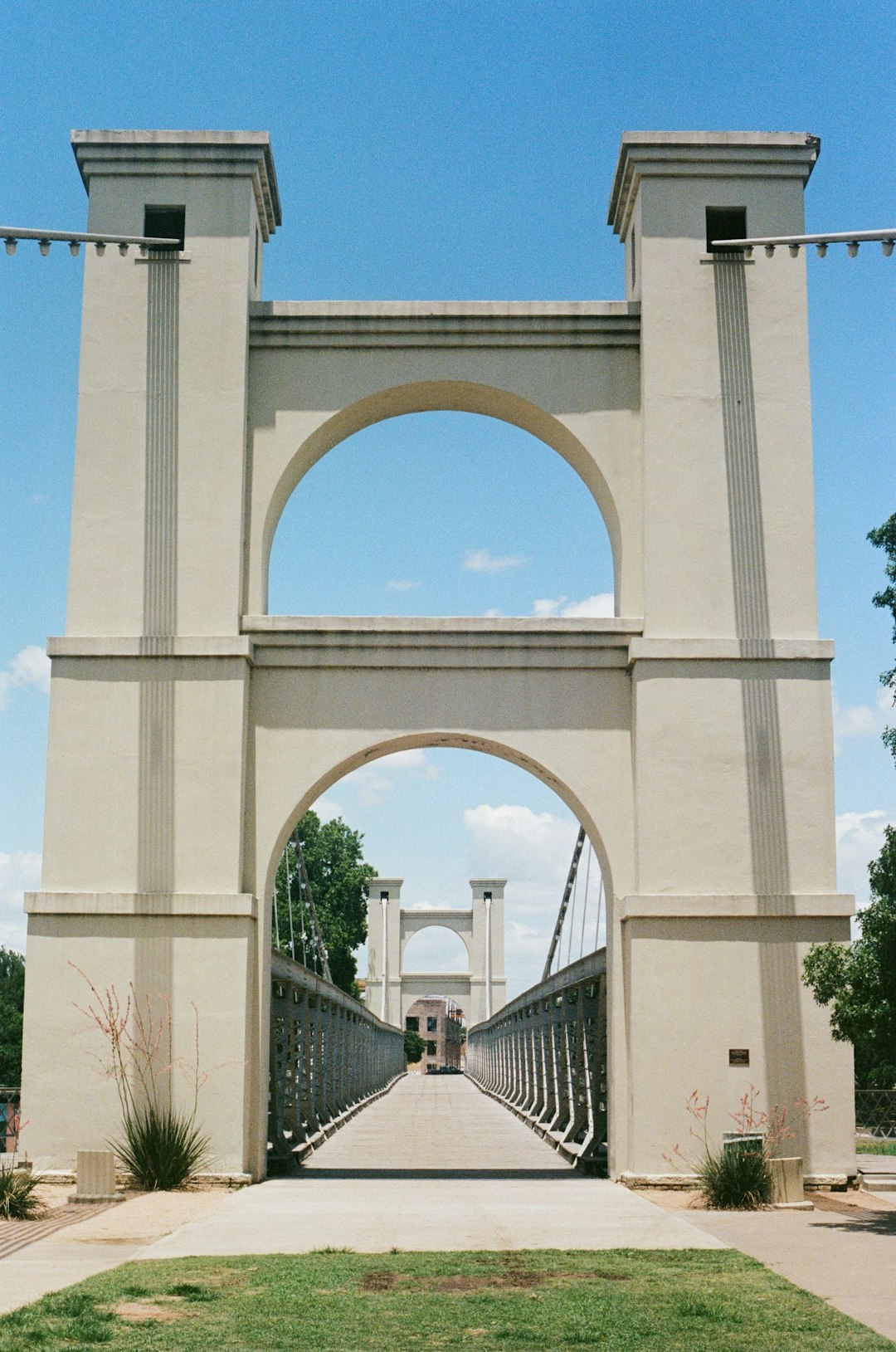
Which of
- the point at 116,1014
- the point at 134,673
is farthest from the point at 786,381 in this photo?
the point at 116,1014

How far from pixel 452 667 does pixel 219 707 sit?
2.35 meters

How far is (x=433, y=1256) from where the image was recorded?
32.9 ft

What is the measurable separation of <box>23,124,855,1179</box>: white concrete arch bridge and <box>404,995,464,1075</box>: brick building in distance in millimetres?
95403

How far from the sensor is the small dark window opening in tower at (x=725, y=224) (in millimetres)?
16750

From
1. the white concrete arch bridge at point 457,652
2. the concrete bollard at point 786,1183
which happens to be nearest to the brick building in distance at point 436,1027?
the white concrete arch bridge at point 457,652

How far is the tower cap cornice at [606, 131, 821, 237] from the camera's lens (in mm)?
16609

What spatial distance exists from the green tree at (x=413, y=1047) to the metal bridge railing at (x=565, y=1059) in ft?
221

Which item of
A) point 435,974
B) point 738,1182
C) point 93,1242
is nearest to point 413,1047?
point 435,974

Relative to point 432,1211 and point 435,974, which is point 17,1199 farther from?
point 435,974

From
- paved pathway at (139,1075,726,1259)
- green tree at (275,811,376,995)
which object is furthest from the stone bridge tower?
paved pathway at (139,1075,726,1259)

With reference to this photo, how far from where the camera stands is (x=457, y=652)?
16.3 m

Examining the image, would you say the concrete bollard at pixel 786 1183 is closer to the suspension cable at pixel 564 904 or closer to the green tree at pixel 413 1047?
the suspension cable at pixel 564 904

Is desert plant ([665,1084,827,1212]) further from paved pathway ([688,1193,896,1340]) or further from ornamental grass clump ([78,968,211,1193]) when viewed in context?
ornamental grass clump ([78,968,211,1193])

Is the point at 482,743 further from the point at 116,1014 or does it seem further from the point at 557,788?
the point at 116,1014
